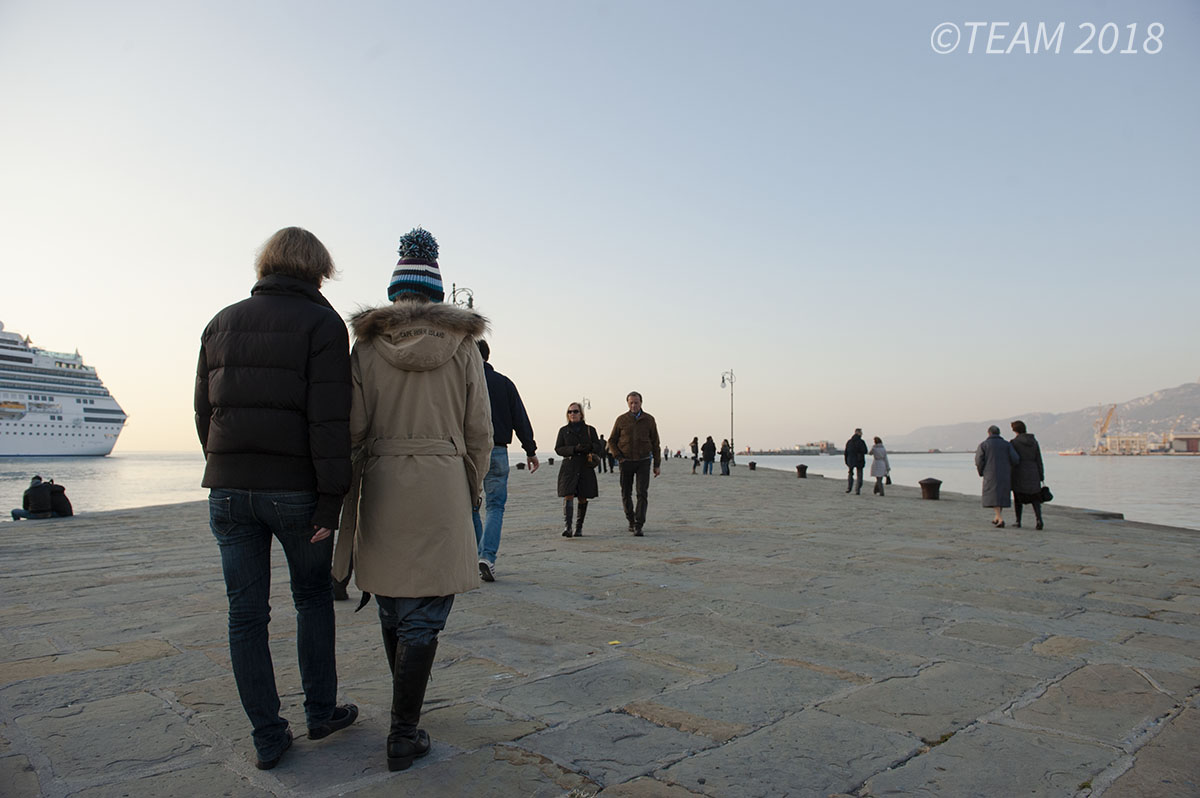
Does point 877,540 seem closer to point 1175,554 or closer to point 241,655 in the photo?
point 1175,554

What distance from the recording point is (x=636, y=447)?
8984 mm

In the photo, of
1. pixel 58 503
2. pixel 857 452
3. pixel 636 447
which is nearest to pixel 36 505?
pixel 58 503

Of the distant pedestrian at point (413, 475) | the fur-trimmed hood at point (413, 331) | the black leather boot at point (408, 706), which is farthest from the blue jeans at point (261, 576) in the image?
the fur-trimmed hood at point (413, 331)

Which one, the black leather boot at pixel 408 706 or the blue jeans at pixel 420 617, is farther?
the blue jeans at pixel 420 617

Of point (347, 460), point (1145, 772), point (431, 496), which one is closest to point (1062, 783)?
point (1145, 772)

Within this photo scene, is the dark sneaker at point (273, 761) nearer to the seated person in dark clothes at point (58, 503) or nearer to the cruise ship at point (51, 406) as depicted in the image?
the seated person in dark clothes at point (58, 503)

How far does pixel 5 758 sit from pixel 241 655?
0.80 metres

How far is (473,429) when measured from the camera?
2660 millimetres

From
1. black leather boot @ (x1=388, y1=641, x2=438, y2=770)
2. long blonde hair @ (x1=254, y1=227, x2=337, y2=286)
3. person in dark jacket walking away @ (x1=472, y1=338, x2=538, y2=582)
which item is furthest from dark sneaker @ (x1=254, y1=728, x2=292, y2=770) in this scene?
person in dark jacket walking away @ (x1=472, y1=338, x2=538, y2=582)

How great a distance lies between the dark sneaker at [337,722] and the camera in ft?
8.42

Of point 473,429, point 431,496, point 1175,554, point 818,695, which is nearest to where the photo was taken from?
point 431,496

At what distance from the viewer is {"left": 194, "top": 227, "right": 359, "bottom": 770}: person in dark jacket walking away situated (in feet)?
7.86

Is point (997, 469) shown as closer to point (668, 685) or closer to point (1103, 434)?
point (668, 685)

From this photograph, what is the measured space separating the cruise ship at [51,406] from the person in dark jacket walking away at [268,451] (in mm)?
82643
